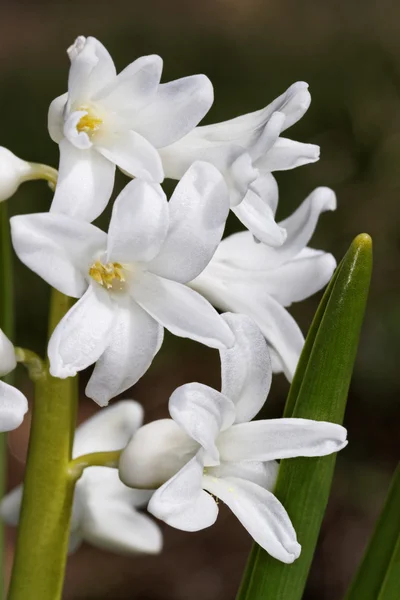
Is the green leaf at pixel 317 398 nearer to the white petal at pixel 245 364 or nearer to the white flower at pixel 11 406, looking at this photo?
the white petal at pixel 245 364

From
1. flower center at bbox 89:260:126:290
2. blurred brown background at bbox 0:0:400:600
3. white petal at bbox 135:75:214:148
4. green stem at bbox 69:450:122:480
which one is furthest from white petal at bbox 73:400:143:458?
blurred brown background at bbox 0:0:400:600

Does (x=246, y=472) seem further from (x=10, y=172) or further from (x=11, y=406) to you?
(x=10, y=172)

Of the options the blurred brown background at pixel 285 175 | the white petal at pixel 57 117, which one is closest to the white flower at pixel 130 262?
the white petal at pixel 57 117

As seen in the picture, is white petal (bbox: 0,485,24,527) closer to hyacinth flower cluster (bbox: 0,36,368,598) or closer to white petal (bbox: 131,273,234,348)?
hyacinth flower cluster (bbox: 0,36,368,598)

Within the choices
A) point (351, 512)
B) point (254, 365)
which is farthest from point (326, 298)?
point (351, 512)

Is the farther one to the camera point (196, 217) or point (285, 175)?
point (285, 175)

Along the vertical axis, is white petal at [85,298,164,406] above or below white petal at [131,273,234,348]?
below

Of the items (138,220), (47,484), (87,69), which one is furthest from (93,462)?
(87,69)
